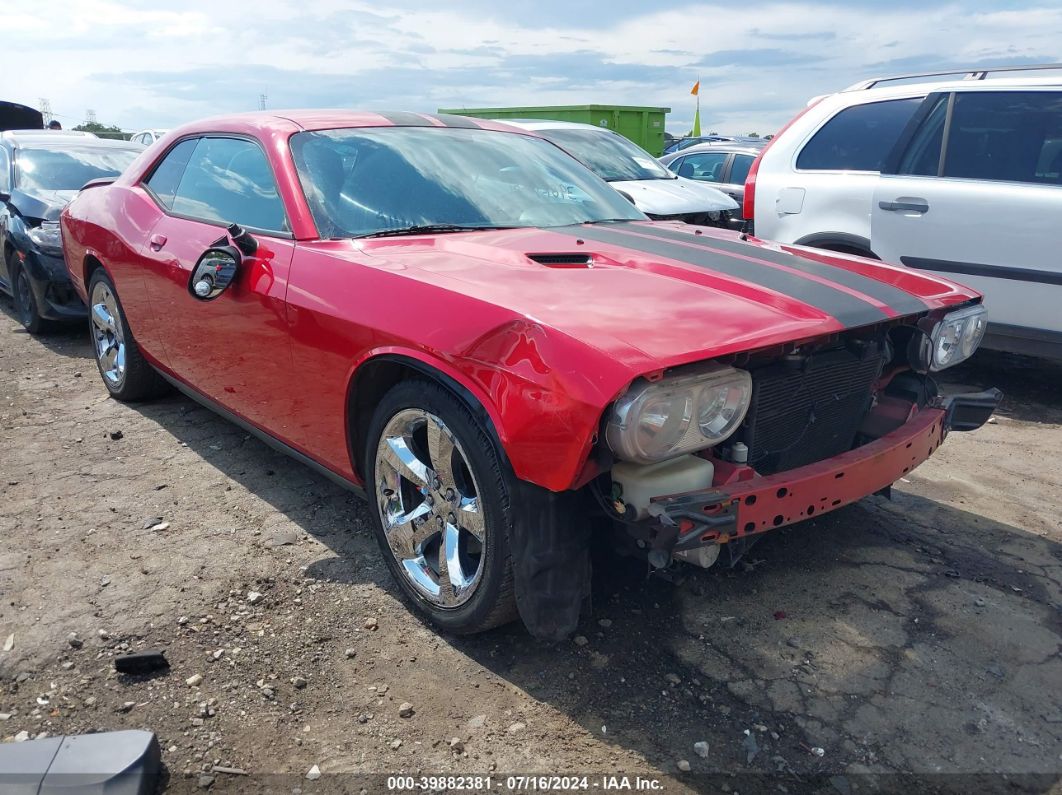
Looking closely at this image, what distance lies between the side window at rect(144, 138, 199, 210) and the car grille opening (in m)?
2.97

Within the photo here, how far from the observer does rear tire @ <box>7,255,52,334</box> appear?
6574 millimetres

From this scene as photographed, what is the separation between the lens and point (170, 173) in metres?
4.21

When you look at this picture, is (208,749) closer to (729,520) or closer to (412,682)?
(412,682)

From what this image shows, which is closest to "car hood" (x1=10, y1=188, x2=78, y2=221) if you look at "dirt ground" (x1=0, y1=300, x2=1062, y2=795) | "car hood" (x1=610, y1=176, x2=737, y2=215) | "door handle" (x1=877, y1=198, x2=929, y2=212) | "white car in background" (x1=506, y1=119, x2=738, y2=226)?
"dirt ground" (x1=0, y1=300, x2=1062, y2=795)

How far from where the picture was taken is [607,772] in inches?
82.6

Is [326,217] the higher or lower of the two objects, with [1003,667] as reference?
higher

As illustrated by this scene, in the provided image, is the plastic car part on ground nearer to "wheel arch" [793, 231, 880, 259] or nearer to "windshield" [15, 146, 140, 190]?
"wheel arch" [793, 231, 880, 259]

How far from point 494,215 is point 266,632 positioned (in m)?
1.67

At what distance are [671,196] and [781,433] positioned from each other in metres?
5.41

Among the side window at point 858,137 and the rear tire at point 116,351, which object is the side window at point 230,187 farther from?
the side window at point 858,137

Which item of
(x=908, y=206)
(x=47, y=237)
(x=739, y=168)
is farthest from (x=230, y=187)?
(x=739, y=168)

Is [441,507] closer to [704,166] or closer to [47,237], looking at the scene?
[47,237]

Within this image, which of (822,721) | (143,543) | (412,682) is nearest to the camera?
(822,721)

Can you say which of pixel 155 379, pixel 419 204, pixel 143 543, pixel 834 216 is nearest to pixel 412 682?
pixel 143 543
